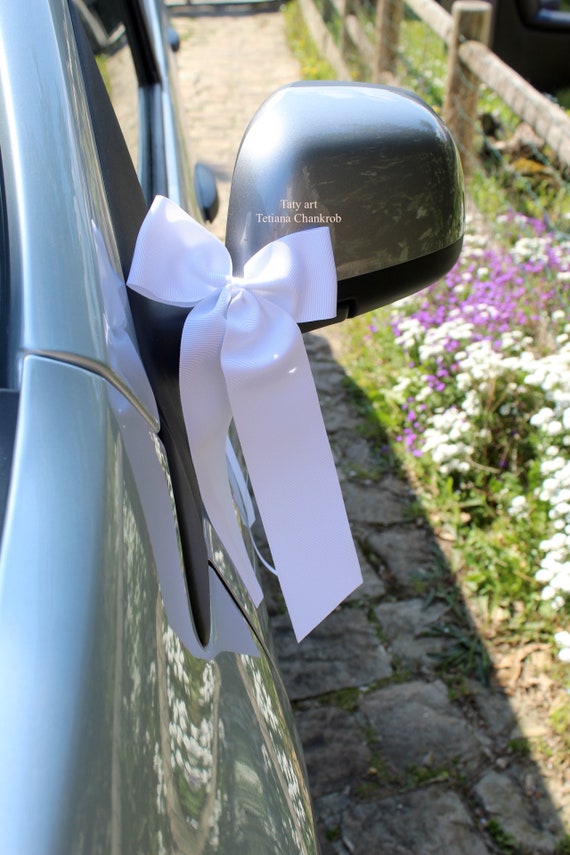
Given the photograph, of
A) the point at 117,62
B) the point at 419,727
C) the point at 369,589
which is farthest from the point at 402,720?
the point at 117,62

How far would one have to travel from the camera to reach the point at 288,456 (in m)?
0.95

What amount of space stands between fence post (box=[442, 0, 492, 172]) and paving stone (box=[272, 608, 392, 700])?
112 inches

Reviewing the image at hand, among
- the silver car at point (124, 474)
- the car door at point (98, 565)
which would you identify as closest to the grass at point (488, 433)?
the silver car at point (124, 474)

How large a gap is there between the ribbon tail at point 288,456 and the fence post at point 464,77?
3.83m

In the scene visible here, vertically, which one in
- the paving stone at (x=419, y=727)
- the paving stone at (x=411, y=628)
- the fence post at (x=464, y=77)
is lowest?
the paving stone at (x=411, y=628)

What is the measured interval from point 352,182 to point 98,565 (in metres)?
0.62

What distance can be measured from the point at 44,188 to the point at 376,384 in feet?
9.64

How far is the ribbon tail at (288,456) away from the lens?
3.02ft

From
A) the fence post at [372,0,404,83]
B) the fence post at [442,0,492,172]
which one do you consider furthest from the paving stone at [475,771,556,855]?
the fence post at [372,0,404,83]

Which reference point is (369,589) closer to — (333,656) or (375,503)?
(333,656)

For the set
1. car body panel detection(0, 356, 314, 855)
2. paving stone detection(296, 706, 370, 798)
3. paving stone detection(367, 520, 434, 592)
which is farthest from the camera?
paving stone detection(367, 520, 434, 592)

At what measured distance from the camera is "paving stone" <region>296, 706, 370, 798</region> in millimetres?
2199

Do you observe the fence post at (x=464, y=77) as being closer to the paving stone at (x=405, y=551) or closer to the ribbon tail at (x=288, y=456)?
the paving stone at (x=405, y=551)

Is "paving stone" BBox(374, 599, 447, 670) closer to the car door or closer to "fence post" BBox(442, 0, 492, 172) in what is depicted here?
the car door
